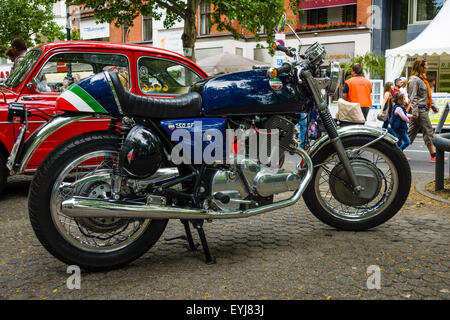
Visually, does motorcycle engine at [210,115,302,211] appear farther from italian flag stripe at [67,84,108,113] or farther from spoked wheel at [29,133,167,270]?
italian flag stripe at [67,84,108,113]

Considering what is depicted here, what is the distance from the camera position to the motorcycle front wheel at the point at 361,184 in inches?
159

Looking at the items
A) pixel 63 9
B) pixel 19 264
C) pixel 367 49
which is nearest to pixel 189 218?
pixel 19 264

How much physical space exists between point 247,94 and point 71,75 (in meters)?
3.48

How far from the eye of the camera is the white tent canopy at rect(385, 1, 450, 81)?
15.2 meters

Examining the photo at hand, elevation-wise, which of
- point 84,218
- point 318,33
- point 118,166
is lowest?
point 84,218

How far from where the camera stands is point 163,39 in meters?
29.9

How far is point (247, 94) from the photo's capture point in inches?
135

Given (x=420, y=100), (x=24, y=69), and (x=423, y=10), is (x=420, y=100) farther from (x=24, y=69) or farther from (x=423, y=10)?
(x=423, y=10)

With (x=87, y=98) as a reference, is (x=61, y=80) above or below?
above

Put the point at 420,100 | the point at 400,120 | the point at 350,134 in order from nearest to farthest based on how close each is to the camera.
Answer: the point at 350,134, the point at 400,120, the point at 420,100

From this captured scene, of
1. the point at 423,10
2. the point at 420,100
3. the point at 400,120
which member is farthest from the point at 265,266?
the point at 423,10

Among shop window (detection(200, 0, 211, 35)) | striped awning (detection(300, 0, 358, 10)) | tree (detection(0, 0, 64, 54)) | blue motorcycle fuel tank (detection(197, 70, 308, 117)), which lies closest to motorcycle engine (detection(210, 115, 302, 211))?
blue motorcycle fuel tank (detection(197, 70, 308, 117))

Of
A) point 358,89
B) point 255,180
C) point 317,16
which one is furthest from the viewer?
point 317,16
